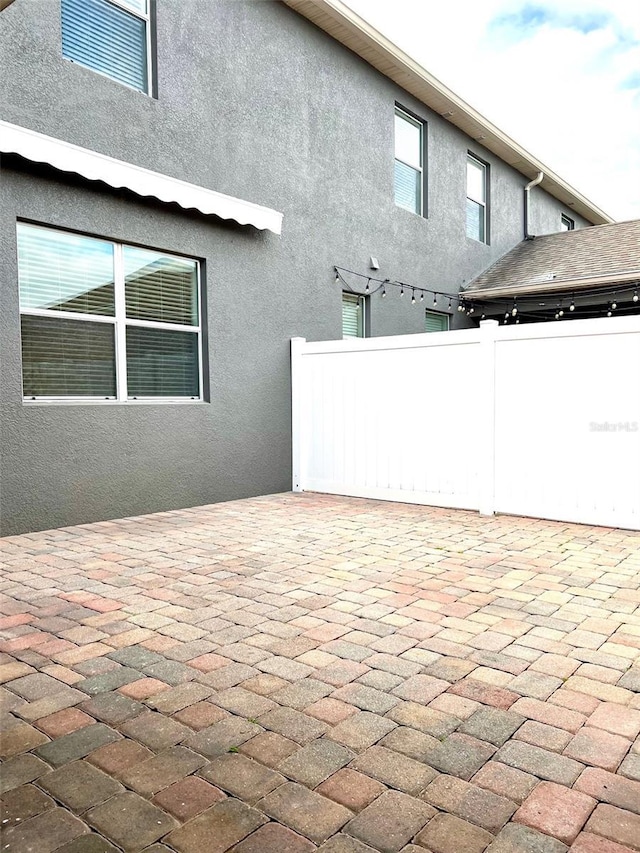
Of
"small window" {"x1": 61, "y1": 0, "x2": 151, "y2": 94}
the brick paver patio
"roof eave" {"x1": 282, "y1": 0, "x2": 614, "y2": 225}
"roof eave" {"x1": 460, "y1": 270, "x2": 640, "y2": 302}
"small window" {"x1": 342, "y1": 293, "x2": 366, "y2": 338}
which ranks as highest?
"roof eave" {"x1": 282, "y1": 0, "x2": 614, "y2": 225}

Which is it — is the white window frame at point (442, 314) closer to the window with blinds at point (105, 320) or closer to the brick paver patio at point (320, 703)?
the window with blinds at point (105, 320)

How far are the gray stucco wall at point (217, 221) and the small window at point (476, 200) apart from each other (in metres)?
1.99

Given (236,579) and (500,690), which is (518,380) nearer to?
(236,579)

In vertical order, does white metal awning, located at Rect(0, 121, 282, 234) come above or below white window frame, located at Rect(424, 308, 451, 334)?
above

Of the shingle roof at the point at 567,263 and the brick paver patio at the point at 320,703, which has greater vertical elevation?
the shingle roof at the point at 567,263

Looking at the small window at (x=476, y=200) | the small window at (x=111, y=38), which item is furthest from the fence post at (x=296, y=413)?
the small window at (x=476, y=200)

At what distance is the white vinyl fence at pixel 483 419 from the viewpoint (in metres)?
5.86

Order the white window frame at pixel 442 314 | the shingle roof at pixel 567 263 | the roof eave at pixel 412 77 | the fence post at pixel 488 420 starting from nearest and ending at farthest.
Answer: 1. the fence post at pixel 488 420
2. the roof eave at pixel 412 77
3. the shingle roof at pixel 567 263
4. the white window frame at pixel 442 314

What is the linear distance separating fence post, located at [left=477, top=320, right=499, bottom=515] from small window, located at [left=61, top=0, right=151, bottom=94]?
165 inches

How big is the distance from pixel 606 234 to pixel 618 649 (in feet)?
34.9

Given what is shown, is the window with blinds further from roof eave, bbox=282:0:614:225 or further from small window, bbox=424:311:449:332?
small window, bbox=424:311:449:332

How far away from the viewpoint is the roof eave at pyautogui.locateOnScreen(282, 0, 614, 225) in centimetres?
786

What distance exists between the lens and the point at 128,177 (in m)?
5.78

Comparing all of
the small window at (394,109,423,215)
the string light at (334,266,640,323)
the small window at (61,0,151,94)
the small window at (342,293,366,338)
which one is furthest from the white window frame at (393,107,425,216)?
the small window at (61,0,151,94)
